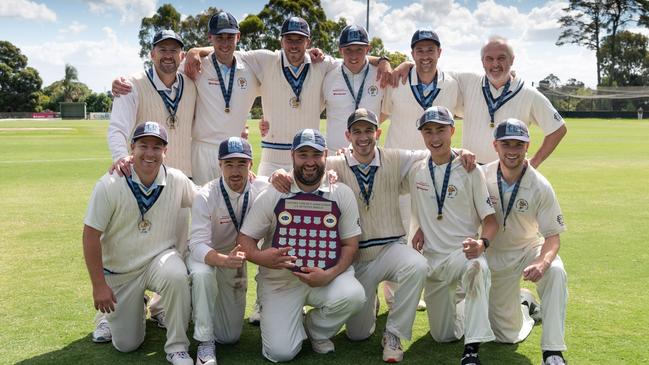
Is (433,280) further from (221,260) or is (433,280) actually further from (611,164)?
(611,164)

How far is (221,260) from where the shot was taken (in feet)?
14.9

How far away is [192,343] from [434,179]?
7.69 ft

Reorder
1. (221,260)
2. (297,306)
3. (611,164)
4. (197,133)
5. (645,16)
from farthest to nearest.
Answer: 1. (645,16)
2. (611,164)
3. (197,133)
4. (297,306)
5. (221,260)

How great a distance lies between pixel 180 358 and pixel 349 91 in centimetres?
311

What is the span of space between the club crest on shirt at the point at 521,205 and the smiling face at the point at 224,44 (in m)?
3.10

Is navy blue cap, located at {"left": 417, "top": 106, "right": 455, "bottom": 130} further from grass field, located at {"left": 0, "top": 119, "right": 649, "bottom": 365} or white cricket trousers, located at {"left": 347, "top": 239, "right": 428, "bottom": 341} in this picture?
grass field, located at {"left": 0, "top": 119, "right": 649, "bottom": 365}

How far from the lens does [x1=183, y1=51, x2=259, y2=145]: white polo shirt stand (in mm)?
6059

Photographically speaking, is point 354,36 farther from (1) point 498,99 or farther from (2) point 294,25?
(1) point 498,99

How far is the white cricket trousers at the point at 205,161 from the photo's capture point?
6074 mm

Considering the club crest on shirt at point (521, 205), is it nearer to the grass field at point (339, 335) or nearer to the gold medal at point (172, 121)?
the grass field at point (339, 335)

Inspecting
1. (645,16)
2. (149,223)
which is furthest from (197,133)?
(645,16)

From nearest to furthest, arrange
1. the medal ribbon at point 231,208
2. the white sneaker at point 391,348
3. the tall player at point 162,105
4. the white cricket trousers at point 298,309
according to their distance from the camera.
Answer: the white sneaker at point 391,348 < the white cricket trousers at point 298,309 < the medal ribbon at point 231,208 < the tall player at point 162,105

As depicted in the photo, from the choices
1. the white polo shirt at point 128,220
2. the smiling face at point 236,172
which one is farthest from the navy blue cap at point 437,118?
the white polo shirt at point 128,220

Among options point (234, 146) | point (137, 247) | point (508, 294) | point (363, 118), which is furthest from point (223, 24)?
point (508, 294)
